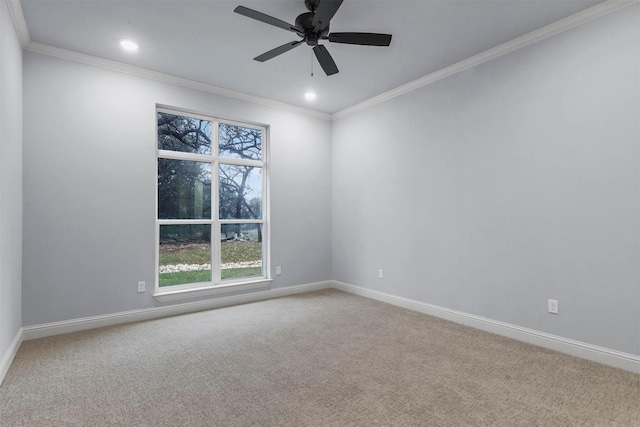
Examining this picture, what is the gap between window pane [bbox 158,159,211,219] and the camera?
4102mm

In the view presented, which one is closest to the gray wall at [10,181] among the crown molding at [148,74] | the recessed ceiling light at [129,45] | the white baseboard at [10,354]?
the white baseboard at [10,354]

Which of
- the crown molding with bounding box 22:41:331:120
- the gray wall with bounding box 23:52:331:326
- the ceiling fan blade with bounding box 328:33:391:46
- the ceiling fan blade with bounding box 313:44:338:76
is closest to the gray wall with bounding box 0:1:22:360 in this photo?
the gray wall with bounding box 23:52:331:326

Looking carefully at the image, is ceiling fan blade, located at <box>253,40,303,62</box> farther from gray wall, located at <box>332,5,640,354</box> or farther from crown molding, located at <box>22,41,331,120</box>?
gray wall, located at <box>332,5,640,354</box>

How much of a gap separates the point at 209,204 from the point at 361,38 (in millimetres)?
2873

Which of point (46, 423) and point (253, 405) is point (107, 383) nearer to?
point (46, 423)

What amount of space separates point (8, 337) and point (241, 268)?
98.4 inches

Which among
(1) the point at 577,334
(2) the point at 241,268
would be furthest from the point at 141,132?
(1) the point at 577,334

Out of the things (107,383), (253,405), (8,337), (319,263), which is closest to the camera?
(253,405)

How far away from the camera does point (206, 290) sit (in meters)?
4.23

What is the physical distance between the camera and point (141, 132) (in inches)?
150

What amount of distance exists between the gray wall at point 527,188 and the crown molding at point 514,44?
5cm

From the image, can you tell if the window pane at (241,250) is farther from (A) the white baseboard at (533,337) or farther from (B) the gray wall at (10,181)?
(B) the gray wall at (10,181)

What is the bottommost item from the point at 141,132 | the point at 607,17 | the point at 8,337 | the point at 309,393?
the point at 309,393

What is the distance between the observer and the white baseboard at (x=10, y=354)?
2.38 metres
